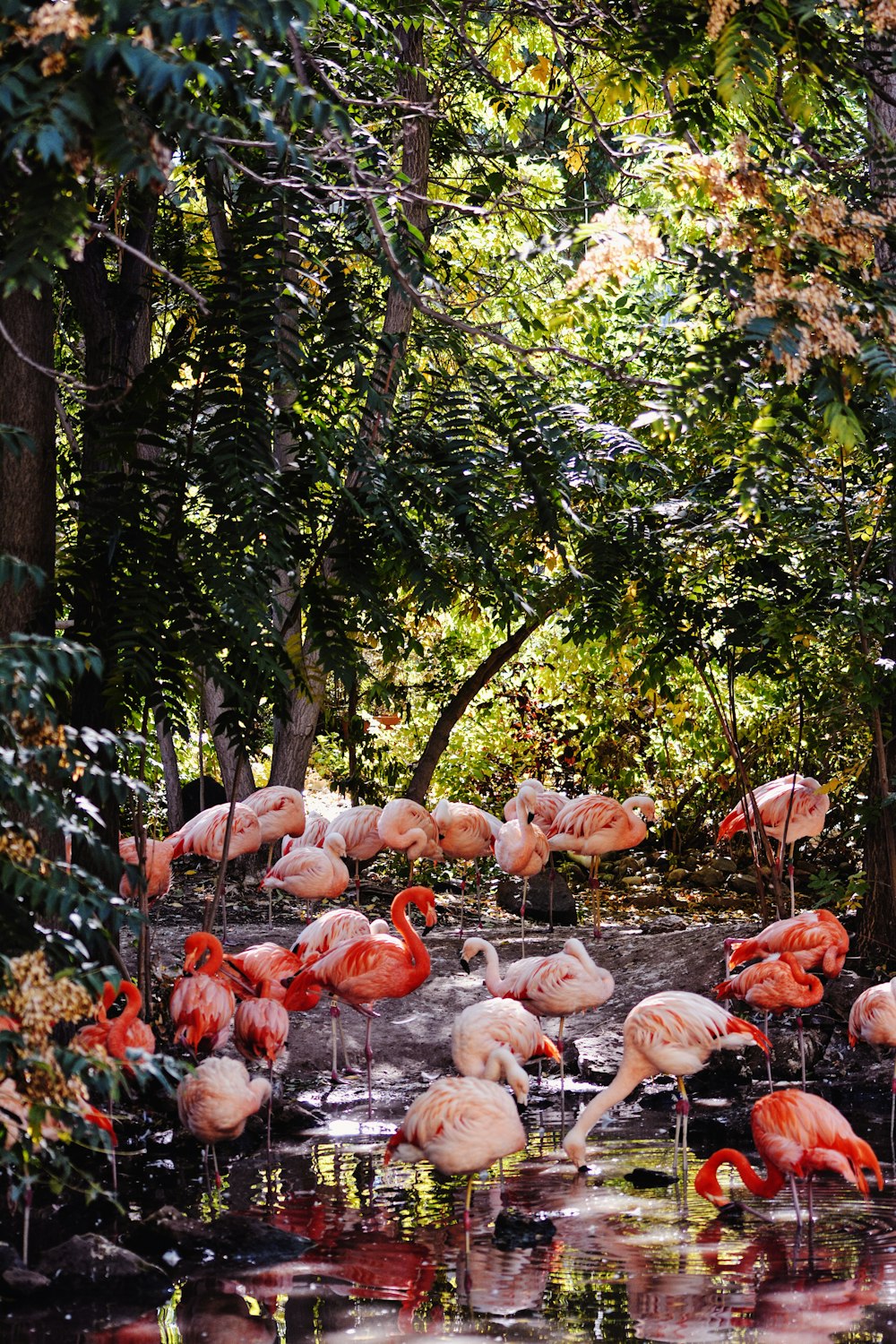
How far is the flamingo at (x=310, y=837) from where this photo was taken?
926cm

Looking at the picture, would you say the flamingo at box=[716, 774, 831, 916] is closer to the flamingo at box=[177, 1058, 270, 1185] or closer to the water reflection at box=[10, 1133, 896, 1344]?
the water reflection at box=[10, 1133, 896, 1344]

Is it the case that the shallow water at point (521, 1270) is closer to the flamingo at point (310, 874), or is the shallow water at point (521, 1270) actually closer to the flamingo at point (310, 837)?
the flamingo at point (310, 874)

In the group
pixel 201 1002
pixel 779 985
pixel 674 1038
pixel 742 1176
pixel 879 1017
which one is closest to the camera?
pixel 742 1176

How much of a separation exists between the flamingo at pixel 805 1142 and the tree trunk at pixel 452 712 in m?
5.61

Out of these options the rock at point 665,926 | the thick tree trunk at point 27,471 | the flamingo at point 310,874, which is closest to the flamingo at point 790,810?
the rock at point 665,926

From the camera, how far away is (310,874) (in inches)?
325

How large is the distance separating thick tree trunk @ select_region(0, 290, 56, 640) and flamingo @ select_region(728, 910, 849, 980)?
3.93m

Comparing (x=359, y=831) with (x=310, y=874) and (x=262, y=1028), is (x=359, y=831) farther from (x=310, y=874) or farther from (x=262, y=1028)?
(x=262, y=1028)

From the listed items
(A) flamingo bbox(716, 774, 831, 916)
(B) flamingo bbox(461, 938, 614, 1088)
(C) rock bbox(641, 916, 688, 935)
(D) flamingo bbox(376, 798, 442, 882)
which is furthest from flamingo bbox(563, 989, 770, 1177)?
(C) rock bbox(641, 916, 688, 935)

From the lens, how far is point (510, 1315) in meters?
4.12

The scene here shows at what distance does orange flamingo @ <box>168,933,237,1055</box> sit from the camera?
243 inches

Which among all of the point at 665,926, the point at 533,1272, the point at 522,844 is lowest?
the point at 533,1272

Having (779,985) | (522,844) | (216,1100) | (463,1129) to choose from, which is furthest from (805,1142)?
(522,844)

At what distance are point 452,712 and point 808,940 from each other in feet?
14.3
